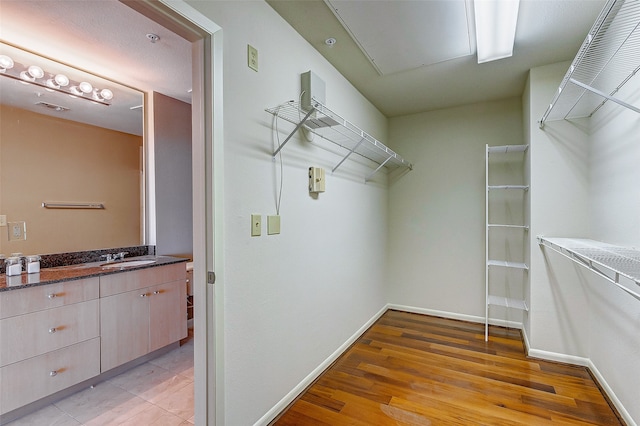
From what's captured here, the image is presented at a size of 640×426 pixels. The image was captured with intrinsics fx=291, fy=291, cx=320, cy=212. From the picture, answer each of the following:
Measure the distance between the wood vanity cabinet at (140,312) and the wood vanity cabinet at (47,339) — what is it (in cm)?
8

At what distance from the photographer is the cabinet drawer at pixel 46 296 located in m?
1.75

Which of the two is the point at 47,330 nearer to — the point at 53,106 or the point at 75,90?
the point at 53,106

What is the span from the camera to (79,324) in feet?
6.75

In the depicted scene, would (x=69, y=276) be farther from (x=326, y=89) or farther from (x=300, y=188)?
(x=326, y=89)

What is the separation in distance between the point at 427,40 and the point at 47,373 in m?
3.40

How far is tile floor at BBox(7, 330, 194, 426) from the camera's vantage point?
5.96 feet

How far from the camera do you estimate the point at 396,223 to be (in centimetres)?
378

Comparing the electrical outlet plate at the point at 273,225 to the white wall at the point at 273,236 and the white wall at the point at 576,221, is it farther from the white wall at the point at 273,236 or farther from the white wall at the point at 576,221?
the white wall at the point at 576,221

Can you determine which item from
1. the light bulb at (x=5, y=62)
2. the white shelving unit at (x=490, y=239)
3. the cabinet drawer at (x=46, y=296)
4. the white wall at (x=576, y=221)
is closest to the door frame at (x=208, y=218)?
the cabinet drawer at (x=46, y=296)

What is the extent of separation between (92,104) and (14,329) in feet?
6.24

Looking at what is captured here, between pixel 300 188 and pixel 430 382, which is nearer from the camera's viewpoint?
pixel 300 188

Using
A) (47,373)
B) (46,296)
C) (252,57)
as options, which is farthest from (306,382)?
(252,57)

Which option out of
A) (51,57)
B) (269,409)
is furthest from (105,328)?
(51,57)

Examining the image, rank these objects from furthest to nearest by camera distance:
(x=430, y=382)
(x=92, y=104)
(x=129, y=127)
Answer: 1. (x=129, y=127)
2. (x=92, y=104)
3. (x=430, y=382)
